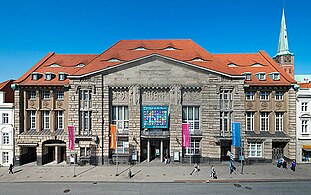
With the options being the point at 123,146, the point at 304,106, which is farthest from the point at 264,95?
the point at 123,146

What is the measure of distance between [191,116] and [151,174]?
11.7 metres

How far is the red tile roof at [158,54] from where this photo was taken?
32.6 m

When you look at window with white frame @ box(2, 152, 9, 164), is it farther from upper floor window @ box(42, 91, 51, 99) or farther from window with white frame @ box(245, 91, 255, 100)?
window with white frame @ box(245, 91, 255, 100)

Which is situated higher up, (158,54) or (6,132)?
(158,54)

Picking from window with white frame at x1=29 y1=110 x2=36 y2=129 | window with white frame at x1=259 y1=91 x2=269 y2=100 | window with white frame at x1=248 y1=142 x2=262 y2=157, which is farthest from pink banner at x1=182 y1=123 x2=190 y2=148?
window with white frame at x1=29 y1=110 x2=36 y2=129

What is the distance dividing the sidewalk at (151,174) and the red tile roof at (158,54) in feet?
46.0

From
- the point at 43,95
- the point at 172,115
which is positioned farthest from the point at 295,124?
the point at 43,95

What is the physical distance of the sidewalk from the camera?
1010 inches

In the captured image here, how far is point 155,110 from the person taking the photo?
3155cm

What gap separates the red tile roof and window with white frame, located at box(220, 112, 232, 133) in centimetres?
665

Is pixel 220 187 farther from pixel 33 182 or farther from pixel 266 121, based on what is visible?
Result: pixel 33 182

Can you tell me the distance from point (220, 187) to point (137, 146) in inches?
572

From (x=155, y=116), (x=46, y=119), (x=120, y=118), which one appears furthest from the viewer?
(x=46, y=119)

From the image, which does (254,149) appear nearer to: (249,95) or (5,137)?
(249,95)
